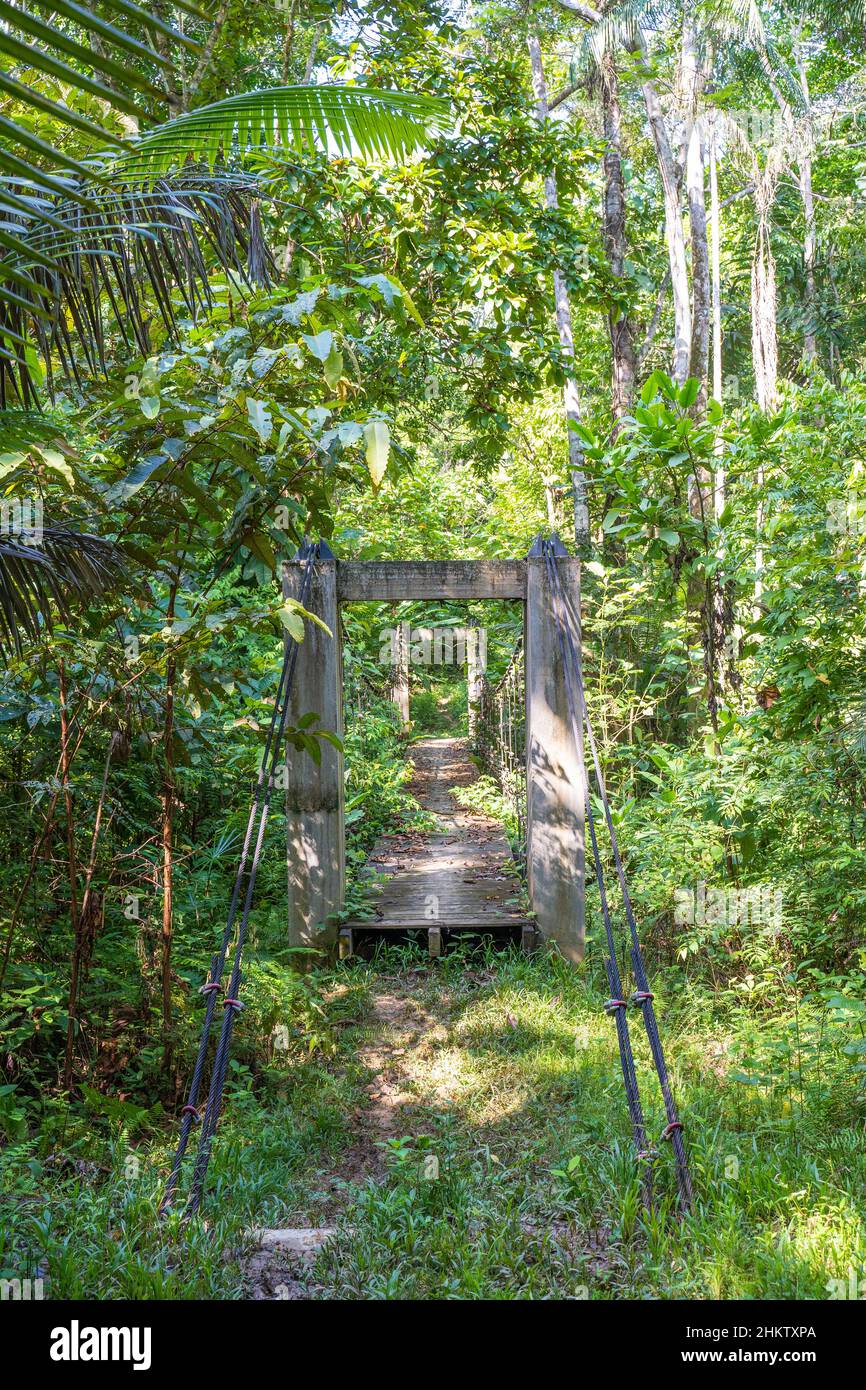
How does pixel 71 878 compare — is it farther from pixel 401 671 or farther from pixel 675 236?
pixel 675 236

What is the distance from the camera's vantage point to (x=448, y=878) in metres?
5.98

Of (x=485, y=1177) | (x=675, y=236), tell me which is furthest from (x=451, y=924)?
(x=675, y=236)

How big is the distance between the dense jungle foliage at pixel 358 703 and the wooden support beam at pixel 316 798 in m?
0.15

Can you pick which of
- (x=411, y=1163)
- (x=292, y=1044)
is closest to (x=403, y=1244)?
(x=411, y=1163)

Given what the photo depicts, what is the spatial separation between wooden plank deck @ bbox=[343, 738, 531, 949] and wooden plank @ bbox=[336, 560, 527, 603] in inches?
66.8

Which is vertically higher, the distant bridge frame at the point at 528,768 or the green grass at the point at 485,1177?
the distant bridge frame at the point at 528,768

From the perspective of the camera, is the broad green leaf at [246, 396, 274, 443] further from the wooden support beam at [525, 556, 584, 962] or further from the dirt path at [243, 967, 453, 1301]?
the wooden support beam at [525, 556, 584, 962]

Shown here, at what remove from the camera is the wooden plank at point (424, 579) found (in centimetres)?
486

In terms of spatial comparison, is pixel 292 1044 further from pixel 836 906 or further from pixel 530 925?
pixel 836 906

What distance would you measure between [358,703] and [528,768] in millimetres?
3128

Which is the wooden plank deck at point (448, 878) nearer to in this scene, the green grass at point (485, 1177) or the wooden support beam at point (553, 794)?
the wooden support beam at point (553, 794)

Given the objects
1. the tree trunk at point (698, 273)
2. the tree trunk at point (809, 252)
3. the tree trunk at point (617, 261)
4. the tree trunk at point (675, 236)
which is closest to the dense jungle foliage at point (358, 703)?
the tree trunk at point (698, 273)

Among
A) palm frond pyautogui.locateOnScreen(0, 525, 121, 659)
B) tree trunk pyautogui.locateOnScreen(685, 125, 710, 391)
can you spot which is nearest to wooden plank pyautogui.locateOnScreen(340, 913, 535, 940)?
palm frond pyautogui.locateOnScreen(0, 525, 121, 659)

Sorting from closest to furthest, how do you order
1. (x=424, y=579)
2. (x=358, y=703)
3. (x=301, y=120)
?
1. (x=301, y=120)
2. (x=424, y=579)
3. (x=358, y=703)
